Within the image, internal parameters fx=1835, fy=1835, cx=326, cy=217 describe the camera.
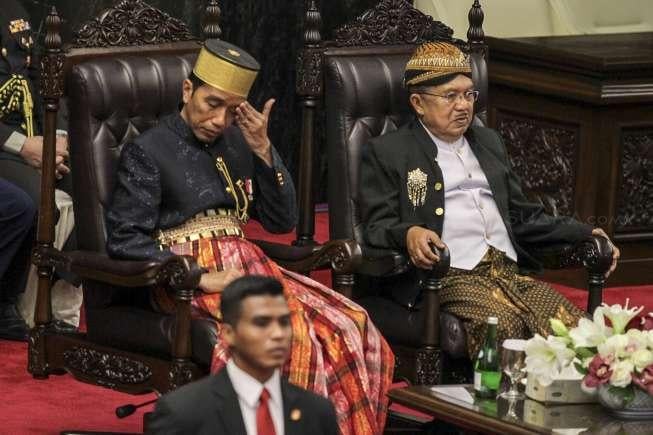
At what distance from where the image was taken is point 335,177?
18.8 ft

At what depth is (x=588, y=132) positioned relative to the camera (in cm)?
784

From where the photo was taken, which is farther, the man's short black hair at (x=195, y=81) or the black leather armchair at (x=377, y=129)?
the black leather armchair at (x=377, y=129)

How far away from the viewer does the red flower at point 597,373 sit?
459 cm

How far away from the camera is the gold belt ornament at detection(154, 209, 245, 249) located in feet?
17.2

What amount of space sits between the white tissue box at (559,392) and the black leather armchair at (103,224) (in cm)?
74

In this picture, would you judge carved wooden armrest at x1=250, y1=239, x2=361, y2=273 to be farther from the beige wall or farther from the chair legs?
the beige wall

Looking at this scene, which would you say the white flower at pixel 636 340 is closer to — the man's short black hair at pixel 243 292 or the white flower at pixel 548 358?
the white flower at pixel 548 358

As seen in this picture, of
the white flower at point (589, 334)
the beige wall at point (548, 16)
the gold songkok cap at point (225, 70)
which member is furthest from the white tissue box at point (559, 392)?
the beige wall at point (548, 16)

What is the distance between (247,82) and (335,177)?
2.12 feet

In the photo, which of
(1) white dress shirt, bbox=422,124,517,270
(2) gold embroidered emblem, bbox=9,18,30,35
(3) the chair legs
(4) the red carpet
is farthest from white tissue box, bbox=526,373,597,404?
(2) gold embroidered emblem, bbox=9,18,30,35

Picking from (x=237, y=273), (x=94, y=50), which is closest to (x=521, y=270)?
(x=237, y=273)

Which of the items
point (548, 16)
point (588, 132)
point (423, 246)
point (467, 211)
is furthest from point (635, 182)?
point (423, 246)

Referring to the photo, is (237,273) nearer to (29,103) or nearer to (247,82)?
(247,82)

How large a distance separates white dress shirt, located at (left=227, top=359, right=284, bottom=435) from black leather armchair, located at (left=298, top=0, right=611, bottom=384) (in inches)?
73.0
